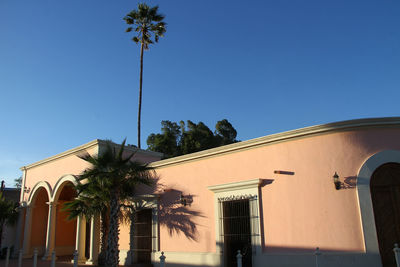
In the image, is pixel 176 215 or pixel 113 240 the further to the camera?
pixel 176 215

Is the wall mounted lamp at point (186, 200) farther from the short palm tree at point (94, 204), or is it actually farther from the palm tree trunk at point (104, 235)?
the palm tree trunk at point (104, 235)

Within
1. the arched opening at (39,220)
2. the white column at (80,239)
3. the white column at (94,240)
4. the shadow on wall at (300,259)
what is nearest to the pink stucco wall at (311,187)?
the shadow on wall at (300,259)

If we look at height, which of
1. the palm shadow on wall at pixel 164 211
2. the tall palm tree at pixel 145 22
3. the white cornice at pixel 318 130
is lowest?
the palm shadow on wall at pixel 164 211

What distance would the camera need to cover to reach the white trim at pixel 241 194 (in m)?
10.3

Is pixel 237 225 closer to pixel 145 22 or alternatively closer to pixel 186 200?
pixel 186 200

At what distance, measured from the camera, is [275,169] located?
34.3ft

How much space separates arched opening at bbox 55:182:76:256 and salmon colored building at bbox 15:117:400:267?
19.5 ft

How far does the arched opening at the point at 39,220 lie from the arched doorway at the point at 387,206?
16187mm

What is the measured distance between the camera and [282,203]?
33.2ft

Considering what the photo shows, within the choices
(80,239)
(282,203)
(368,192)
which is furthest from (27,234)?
(368,192)

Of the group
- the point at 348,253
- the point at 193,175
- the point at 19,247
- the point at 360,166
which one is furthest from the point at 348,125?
the point at 19,247

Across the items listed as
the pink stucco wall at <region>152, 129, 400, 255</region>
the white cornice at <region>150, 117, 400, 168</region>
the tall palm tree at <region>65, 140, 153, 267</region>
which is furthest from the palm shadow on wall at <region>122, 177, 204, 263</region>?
the white cornice at <region>150, 117, 400, 168</region>

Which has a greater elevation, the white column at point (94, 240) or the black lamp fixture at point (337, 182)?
the black lamp fixture at point (337, 182)

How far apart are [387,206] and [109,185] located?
8.69 metres
